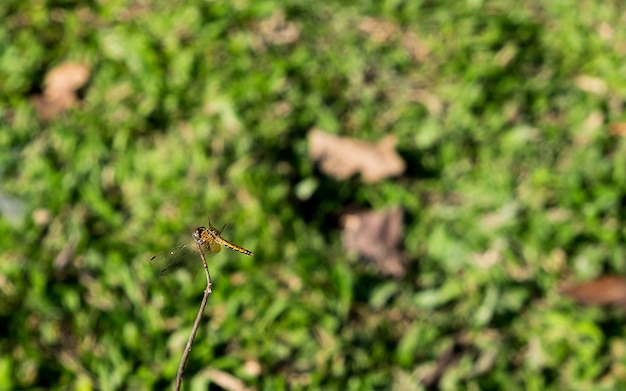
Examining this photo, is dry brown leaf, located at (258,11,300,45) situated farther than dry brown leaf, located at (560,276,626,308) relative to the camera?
Yes

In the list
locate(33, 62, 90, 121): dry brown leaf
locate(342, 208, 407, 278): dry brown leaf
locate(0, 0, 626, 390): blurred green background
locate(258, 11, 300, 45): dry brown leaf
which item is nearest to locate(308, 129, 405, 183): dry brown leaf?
locate(0, 0, 626, 390): blurred green background

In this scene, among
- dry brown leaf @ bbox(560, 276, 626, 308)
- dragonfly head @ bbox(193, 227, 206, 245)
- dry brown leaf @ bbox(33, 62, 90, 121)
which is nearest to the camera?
dragonfly head @ bbox(193, 227, 206, 245)

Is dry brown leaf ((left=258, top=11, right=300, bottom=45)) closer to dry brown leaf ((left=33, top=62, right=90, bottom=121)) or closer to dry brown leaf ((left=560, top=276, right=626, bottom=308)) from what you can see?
dry brown leaf ((left=33, top=62, right=90, bottom=121))

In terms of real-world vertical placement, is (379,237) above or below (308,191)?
below

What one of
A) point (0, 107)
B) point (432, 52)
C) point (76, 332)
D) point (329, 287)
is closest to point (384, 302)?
point (329, 287)

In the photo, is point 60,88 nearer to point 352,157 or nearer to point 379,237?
point 352,157

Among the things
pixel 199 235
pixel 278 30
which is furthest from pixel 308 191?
pixel 199 235

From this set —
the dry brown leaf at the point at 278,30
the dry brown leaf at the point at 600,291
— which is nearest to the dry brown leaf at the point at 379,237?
the dry brown leaf at the point at 600,291
